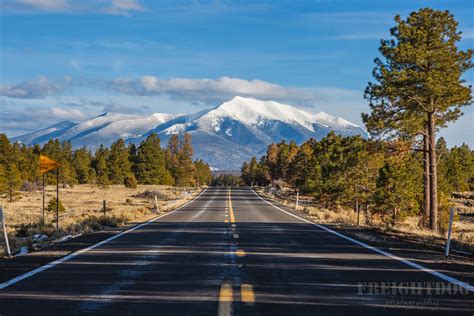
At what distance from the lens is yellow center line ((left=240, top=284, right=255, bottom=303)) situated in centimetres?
679

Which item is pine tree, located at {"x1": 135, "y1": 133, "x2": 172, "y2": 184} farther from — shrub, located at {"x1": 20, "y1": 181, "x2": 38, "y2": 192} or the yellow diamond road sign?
the yellow diamond road sign

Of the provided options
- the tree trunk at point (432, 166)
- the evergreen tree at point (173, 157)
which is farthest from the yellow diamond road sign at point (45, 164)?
the evergreen tree at point (173, 157)

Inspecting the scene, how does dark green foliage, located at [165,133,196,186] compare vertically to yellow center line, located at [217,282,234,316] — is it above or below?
above

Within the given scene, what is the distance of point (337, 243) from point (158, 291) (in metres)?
7.73

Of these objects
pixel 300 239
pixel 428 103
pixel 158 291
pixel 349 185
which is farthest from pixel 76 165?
pixel 158 291

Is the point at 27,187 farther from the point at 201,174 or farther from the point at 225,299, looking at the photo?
the point at 201,174

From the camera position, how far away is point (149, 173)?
106125mm

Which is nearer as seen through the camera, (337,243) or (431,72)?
(337,243)

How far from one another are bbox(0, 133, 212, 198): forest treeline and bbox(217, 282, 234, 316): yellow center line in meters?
59.1

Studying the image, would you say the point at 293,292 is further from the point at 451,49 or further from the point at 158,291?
the point at 451,49

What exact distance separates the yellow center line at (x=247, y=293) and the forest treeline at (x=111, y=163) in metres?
59.2

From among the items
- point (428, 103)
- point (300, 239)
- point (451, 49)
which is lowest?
point (300, 239)

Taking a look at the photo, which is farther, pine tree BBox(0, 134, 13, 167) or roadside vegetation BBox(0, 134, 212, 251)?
pine tree BBox(0, 134, 13, 167)

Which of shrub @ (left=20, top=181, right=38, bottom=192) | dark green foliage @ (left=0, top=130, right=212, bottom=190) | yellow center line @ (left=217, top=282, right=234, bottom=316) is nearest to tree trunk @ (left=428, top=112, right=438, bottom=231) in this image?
yellow center line @ (left=217, top=282, right=234, bottom=316)
